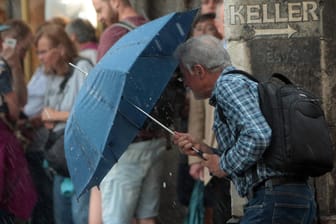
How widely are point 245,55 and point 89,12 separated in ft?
10.7

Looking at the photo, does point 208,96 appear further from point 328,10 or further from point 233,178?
point 328,10

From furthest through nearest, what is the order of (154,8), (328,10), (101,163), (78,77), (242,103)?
1. (154,8)
2. (78,77)
3. (328,10)
4. (101,163)
5. (242,103)

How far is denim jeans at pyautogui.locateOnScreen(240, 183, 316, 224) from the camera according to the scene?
486 cm

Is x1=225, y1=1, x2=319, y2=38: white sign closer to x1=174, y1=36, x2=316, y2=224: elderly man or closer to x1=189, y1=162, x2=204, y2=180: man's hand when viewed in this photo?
x1=174, y1=36, x2=316, y2=224: elderly man

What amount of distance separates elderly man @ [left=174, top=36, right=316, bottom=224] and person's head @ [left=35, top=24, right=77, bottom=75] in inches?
110

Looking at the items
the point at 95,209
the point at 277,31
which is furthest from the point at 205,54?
the point at 95,209

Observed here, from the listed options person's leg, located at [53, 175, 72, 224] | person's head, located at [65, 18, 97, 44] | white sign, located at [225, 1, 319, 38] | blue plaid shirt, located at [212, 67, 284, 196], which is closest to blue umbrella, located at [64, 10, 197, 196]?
blue plaid shirt, located at [212, 67, 284, 196]

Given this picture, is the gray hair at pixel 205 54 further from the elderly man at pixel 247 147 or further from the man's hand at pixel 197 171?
the man's hand at pixel 197 171

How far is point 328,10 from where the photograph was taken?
246 inches

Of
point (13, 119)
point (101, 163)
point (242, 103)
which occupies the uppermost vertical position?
point (242, 103)

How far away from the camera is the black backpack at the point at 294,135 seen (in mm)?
4789

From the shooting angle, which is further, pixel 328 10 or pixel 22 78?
pixel 22 78

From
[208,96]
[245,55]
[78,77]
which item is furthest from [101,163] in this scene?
[78,77]

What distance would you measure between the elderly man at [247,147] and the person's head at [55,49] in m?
2.79
